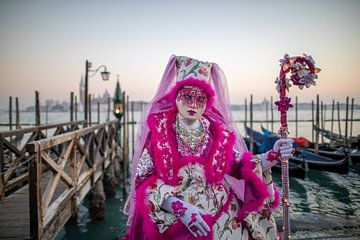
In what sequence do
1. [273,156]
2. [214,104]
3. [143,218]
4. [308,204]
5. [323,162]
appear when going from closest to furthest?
[143,218] → [273,156] → [214,104] → [308,204] → [323,162]

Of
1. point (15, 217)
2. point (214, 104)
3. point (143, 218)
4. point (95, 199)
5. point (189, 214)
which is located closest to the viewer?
point (189, 214)

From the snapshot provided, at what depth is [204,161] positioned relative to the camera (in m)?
1.64

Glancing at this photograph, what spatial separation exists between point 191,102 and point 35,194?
5.86ft

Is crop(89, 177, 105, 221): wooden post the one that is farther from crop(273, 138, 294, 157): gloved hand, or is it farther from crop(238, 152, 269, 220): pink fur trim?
crop(273, 138, 294, 157): gloved hand

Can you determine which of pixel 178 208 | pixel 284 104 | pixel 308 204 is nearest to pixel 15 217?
pixel 178 208

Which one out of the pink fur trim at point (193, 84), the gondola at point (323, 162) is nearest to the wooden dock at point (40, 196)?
the pink fur trim at point (193, 84)

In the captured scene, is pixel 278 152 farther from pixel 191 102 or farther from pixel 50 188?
pixel 50 188

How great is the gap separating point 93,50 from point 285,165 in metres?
15.1

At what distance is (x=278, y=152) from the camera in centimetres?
160

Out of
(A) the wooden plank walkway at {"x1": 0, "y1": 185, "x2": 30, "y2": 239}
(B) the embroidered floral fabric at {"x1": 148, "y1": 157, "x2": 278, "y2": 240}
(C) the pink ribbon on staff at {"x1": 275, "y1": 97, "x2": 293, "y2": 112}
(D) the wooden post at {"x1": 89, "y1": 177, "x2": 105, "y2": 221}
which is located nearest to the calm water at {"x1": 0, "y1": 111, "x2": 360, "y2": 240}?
(D) the wooden post at {"x1": 89, "y1": 177, "x2": 105, "y2": 221}

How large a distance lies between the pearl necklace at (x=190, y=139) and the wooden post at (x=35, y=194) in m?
1.47

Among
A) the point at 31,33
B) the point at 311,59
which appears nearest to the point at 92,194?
the point at 311,59

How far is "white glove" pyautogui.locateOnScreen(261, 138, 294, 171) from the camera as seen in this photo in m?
1.54

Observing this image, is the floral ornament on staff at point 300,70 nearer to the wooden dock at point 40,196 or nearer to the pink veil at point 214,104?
the pink veil at point 214,104
